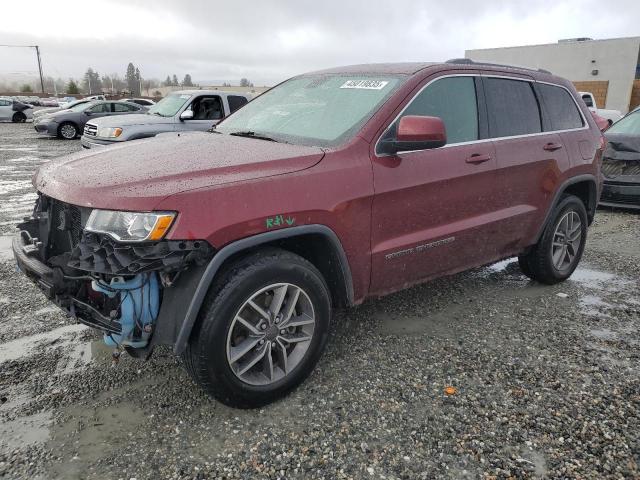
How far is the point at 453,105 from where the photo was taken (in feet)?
11.7

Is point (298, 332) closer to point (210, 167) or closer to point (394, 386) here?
point (394, 386)

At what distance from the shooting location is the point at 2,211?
22.9 ft

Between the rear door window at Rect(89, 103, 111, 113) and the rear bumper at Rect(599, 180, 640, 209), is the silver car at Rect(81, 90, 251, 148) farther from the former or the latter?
the rear door window at Rect(89, 103, 111, 113)

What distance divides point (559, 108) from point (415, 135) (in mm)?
2263

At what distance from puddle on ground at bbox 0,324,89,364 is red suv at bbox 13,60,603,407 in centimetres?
77

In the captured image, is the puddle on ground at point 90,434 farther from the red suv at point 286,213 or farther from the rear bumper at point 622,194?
the rear bumper at point 622,194

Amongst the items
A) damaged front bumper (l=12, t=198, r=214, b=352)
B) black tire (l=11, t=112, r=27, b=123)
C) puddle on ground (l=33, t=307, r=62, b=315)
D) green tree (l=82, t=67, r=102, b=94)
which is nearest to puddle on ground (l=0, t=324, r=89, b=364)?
puddle on ground (l=33, t=307, r=62, b=315)

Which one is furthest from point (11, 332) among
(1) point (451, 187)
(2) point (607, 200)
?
(2) point (607, 200)

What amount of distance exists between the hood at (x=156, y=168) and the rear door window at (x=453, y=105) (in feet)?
2.94

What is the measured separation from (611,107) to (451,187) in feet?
100

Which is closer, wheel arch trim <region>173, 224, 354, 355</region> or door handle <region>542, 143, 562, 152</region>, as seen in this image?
wheel arch trim <region>173, 224, 354, 355</region>

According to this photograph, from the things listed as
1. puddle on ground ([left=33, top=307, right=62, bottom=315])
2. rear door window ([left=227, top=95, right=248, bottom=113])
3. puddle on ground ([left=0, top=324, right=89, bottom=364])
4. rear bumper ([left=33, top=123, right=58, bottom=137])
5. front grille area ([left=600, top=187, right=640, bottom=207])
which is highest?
rear door window ([left=227, top=95, right=248, bottom=113])

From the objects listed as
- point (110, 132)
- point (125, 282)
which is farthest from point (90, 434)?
point (110, 132)

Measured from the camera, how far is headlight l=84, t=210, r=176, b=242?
2.29m
